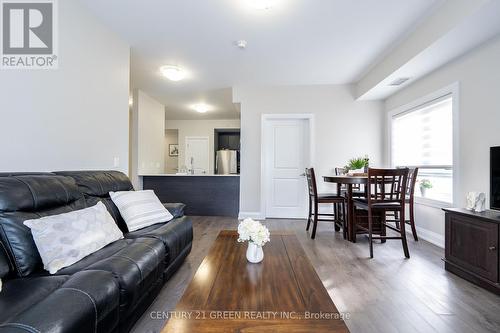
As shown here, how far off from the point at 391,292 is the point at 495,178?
1363 millimetres

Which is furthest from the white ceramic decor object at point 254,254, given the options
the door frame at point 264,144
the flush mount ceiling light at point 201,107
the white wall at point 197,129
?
the white wall at point 197,129

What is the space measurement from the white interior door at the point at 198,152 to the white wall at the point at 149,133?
1703 mm

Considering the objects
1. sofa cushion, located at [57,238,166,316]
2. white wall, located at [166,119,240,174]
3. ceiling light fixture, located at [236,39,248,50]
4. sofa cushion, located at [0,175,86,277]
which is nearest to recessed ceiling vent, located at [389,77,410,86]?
ceiling light fixture, located at [236,39,248,50]

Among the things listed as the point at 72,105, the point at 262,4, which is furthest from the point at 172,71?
the point at 262,4

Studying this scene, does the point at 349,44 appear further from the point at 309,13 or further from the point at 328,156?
the point at 328,156

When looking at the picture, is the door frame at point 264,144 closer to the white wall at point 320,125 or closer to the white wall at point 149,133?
the white wall at point 320,125

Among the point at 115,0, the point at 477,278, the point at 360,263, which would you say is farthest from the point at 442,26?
the point at 115,0

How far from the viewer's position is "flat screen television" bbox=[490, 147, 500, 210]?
203 cm

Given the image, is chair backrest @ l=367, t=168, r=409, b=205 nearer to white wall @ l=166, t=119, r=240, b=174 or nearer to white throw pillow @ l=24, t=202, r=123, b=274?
white throw pillow @ l=24, t=202, r=123, b=274

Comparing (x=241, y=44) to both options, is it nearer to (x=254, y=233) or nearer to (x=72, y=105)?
(x=72, y=105)

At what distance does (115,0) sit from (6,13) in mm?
868

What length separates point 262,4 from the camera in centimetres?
230

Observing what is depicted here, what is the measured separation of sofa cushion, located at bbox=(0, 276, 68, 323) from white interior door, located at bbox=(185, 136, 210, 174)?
656cm

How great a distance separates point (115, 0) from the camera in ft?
7.57
